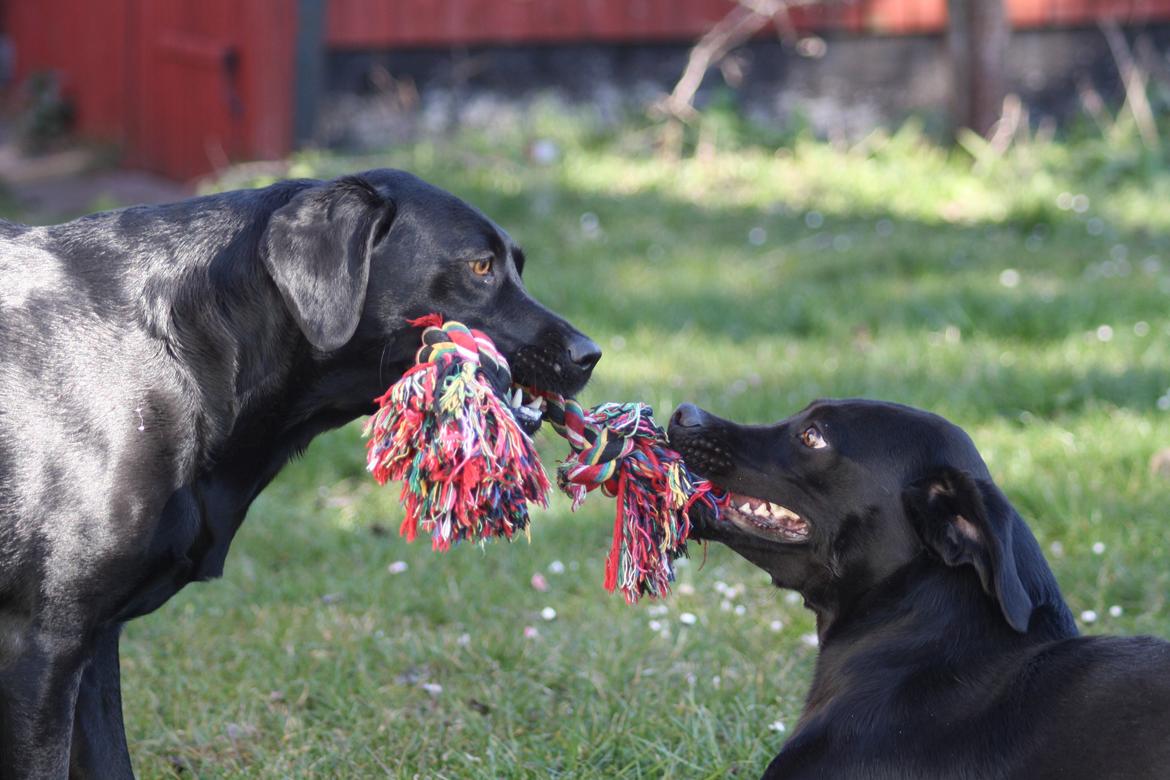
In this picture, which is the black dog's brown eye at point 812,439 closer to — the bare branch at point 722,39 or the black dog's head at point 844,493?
the black dog's head at point 844,493

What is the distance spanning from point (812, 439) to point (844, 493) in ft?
0.54

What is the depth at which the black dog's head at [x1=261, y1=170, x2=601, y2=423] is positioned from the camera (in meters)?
3.08

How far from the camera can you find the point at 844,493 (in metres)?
3.20

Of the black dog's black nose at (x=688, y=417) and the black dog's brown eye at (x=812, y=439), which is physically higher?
the black dog's brown eye at (x=812, y=439)

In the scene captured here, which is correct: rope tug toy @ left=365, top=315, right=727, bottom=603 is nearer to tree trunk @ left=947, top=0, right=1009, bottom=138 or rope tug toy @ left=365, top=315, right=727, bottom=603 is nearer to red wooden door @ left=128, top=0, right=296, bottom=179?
tree trunk @ left=947, top=0, right=1009, bottom=138

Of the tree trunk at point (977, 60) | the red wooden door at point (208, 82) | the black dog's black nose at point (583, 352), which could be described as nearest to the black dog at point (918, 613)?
the black dog's black nose at point (583, 352)

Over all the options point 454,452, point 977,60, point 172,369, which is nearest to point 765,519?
point 454,452

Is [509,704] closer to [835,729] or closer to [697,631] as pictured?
[697,631]

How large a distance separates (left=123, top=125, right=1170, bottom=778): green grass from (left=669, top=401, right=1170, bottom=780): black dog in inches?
20.8

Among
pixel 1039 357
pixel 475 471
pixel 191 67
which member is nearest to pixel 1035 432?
pixel 1039 357

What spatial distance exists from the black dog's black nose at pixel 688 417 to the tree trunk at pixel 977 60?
21.2 ft

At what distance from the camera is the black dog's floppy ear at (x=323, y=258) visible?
10.0 ft

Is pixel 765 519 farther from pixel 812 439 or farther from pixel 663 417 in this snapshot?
pixel 663 417

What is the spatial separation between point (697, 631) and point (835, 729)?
1.18m
